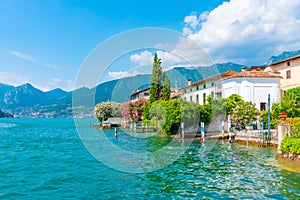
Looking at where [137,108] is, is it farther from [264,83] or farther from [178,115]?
[264,83]

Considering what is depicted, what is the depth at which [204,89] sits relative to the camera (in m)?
43.7

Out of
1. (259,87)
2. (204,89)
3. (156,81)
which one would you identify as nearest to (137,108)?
(156,81)

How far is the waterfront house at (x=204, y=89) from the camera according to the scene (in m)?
40.0

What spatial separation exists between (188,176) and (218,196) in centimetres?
338

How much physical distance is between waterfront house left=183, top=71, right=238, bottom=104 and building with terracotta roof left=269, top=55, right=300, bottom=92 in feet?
22.0

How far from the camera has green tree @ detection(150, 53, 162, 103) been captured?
51.2m

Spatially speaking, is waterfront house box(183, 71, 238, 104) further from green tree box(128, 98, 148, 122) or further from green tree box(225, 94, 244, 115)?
green tree box(128, 98, 148, 122)

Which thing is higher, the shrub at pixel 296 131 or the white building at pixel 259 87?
the white building at pixel 259 87

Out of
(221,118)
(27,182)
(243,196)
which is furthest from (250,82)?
(27,182)

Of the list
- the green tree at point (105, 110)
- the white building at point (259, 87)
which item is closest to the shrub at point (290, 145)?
the white building at point (259, 87)

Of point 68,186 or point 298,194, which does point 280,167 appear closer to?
point 298,194

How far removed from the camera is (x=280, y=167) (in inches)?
584

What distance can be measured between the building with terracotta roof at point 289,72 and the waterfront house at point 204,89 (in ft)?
22.0

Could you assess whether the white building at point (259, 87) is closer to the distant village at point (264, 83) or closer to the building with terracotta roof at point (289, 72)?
the distant village at point (264, 83)
